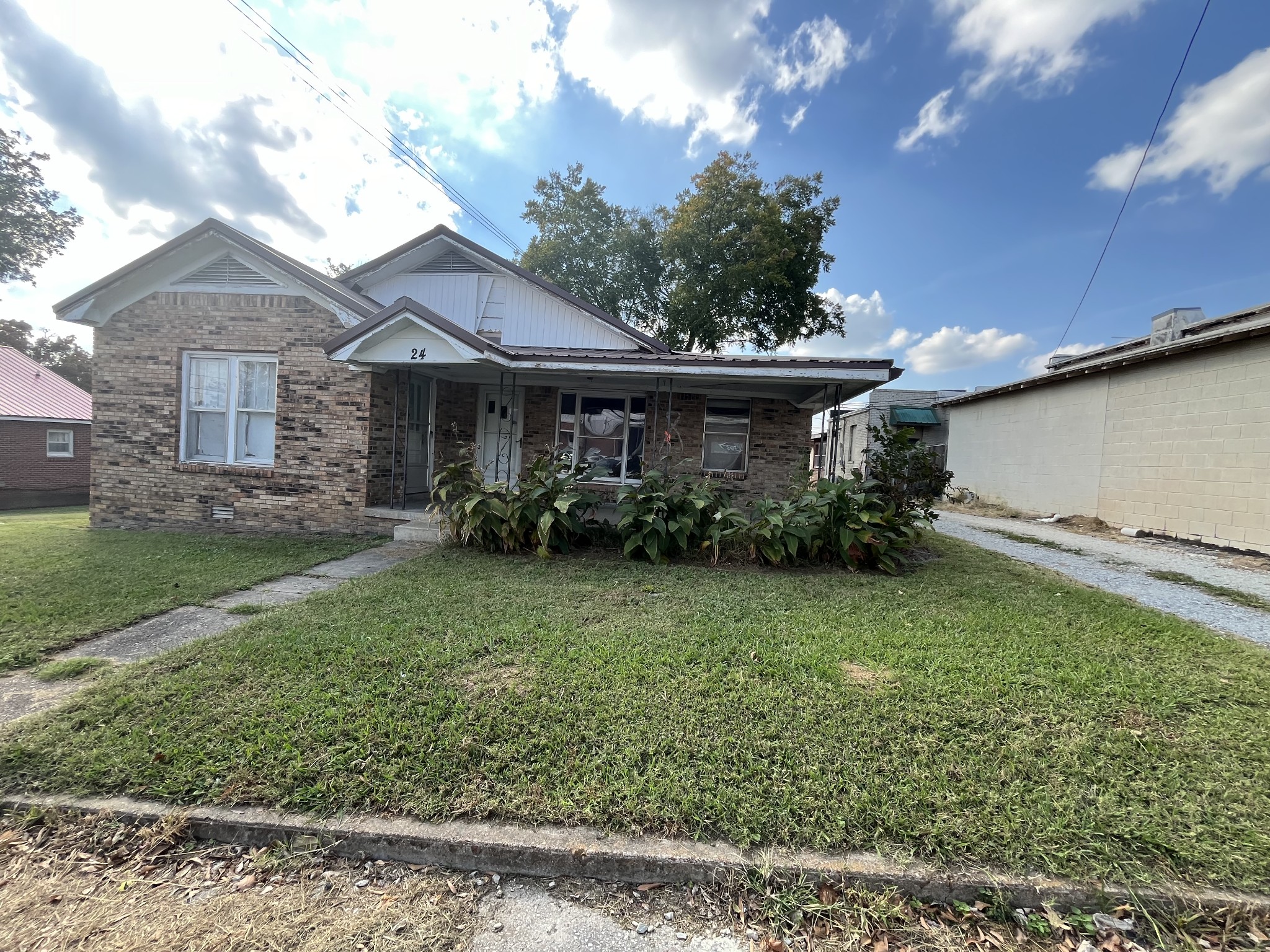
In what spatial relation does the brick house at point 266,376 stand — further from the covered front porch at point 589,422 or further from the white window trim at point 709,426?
the white window trim at point 709,426

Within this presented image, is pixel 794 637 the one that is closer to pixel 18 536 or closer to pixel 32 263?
pixel 18 536

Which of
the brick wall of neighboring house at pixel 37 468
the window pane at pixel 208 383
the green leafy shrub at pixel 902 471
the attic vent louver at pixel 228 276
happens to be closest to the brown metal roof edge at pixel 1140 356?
the green leafy shrub at pixel 902 471

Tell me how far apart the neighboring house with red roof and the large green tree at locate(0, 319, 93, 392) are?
16023 mm

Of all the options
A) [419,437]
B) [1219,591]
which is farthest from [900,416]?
[419,437]

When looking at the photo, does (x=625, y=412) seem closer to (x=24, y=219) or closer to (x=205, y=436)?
(x=205, y=436)

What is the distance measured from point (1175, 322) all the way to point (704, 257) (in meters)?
13.6

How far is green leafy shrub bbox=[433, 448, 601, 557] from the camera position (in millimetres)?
6590

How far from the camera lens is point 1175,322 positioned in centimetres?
1304

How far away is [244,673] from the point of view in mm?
3162

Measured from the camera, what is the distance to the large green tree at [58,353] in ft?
105

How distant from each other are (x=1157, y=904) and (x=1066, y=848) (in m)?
0.25

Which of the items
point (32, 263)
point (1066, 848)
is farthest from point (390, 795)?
point (32, 263)

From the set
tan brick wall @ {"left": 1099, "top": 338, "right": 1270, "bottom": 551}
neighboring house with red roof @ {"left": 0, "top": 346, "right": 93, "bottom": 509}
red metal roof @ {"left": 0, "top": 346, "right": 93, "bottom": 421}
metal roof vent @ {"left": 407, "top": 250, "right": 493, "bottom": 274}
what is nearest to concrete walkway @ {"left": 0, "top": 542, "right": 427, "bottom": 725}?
metal roof vent @ {"left": 407, "top": 250, "right": 493, "bottom": 274}

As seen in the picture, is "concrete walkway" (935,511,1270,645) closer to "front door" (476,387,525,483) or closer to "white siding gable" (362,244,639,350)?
"white siding gable" (362,244,639,350)
